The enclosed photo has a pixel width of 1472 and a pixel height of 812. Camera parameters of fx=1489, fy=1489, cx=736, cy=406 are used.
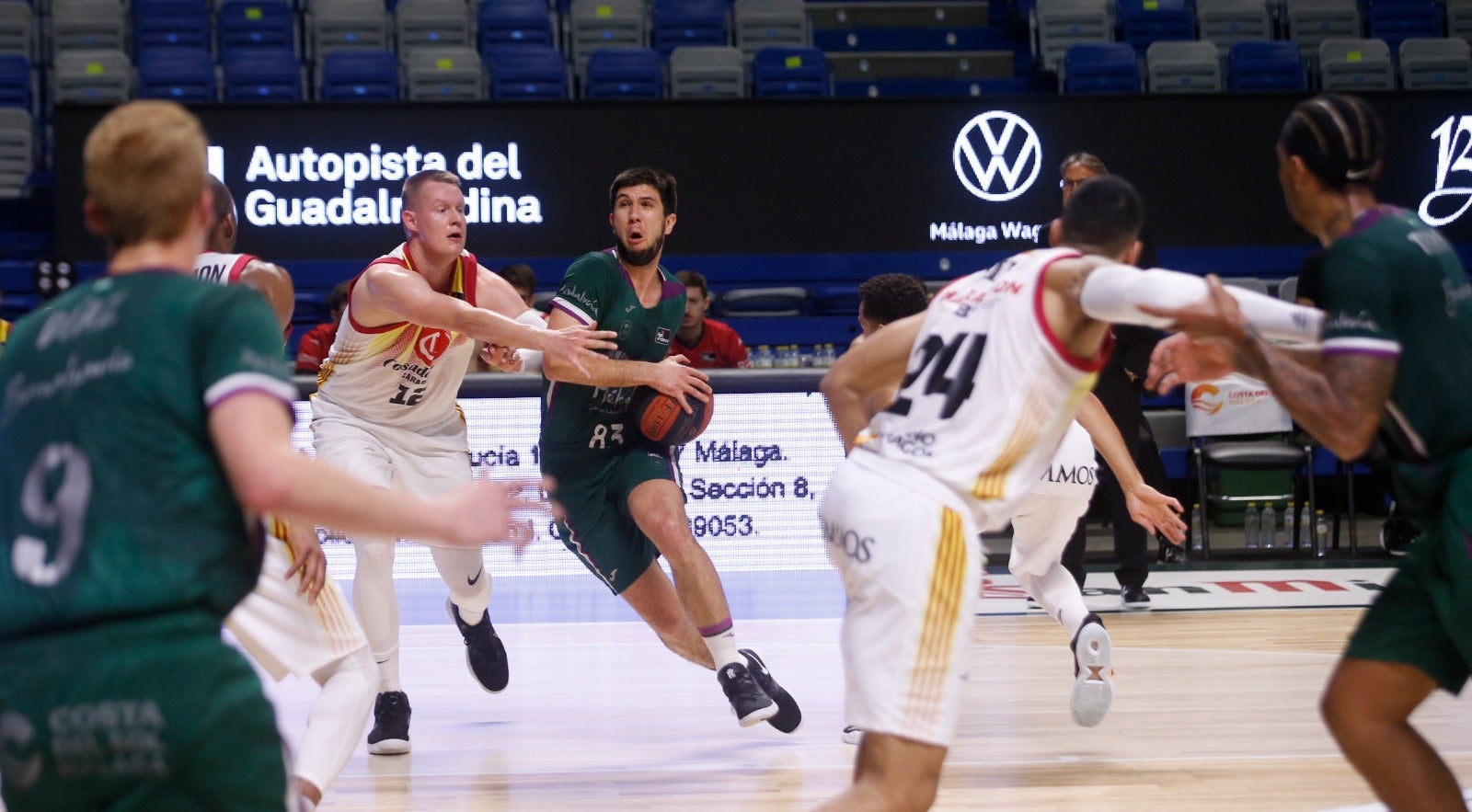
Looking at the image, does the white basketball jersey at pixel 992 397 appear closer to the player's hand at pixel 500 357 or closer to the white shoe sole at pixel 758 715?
the white shoe sole at pixel 758 715

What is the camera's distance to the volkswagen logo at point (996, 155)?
488 inches

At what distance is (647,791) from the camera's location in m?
4.58

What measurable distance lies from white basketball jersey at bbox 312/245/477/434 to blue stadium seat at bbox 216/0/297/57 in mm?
9673

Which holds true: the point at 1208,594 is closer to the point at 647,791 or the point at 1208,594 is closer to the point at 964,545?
the point at 647,791

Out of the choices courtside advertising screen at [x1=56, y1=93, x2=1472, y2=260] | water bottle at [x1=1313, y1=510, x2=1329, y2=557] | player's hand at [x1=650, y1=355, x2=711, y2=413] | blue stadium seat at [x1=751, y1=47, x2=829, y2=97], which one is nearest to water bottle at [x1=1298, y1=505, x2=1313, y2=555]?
water bottle at [x1=1313, y1=510, x2=1329, y2=557]

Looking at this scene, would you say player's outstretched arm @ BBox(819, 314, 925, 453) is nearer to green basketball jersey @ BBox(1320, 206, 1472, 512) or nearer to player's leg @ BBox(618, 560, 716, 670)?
green basketball jersey @ BBox(1320, 206, 1472, 512)

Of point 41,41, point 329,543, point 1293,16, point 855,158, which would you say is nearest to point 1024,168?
point 855,158

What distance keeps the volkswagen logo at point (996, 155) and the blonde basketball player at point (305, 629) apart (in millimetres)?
9071

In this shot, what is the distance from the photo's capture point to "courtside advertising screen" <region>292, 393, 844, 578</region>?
8.95 metres

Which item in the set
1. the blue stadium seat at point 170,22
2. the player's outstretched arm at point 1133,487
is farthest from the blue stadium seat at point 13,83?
the player's outstretched arm at point 1133,487

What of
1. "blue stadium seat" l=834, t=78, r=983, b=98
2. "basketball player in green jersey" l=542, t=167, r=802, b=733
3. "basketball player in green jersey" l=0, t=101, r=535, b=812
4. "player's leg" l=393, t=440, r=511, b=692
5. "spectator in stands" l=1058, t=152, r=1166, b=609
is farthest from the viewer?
"blue stadium seat" l=834, t=78, r=983, b=98

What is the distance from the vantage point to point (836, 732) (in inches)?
214

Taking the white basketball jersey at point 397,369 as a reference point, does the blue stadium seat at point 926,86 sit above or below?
above

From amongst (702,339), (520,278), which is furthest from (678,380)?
(702,339)
